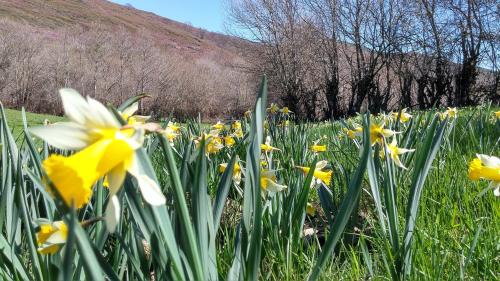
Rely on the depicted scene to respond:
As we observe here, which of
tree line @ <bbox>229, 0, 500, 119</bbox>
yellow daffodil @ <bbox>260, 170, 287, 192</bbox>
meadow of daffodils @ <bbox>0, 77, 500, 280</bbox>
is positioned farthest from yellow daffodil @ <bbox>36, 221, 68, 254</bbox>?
tree line @ <bbox>229, 0, 500, 119</bbox>

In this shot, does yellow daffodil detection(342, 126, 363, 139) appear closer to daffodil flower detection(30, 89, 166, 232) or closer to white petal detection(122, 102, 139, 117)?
white petal detection(122, 102, 139, 117)

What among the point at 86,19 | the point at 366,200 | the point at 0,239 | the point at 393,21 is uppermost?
the point at 86,19

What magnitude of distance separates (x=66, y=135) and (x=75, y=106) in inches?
1.2

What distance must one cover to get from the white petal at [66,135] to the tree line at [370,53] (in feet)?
51.9

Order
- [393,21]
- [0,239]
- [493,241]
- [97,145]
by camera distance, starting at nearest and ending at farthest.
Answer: [97,145] → [0,239] → [493,241] → [393,21]

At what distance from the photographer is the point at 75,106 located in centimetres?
42

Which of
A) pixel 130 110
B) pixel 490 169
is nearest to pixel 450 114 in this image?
pixel 490 169

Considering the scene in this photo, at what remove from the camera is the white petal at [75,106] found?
417 millimetres

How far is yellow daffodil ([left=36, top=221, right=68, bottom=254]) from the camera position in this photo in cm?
62

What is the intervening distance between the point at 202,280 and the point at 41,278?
434mm

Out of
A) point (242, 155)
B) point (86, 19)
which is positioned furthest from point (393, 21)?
point (86, 19)

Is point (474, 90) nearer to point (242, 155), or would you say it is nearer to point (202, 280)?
point (242, 155)

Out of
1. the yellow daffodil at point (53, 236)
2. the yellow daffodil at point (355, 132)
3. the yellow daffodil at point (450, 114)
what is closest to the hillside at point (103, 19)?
the yellow daffodil at point (450, 114)

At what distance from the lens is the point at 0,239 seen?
0.81 metres
